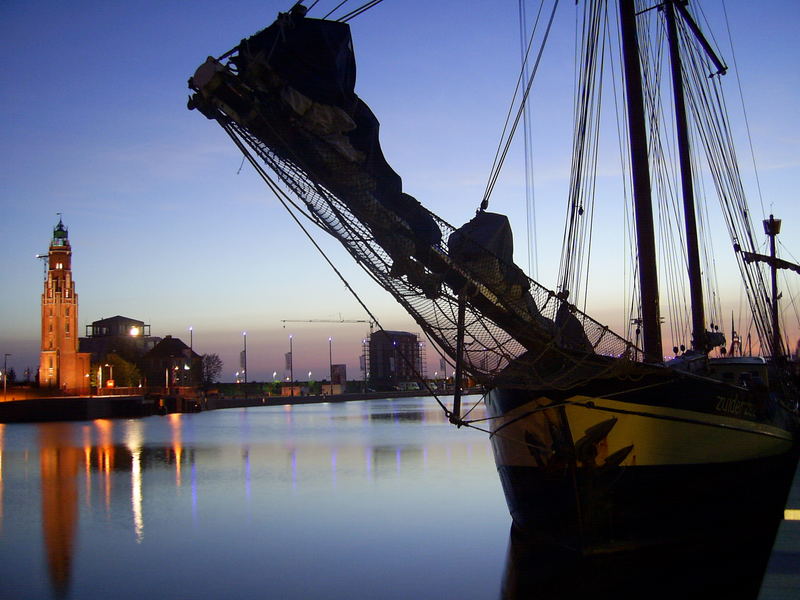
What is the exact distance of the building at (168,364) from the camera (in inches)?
4824

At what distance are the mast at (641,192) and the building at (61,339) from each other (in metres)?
92.1

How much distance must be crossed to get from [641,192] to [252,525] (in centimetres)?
1173

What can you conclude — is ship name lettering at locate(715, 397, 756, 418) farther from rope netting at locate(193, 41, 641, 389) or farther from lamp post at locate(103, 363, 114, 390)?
lamp post at locate(103, 363, 114, 390)

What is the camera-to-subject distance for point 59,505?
76.2ft

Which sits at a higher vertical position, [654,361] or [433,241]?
[433,241]

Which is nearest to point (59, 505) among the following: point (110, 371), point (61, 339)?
point (61, 339)

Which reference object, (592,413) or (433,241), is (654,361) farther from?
(433,241)

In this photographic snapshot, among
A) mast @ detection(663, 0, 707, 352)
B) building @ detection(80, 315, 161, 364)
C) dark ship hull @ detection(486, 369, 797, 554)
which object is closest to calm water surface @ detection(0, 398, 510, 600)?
dark ship hull @ detection(486, 369, 797, 554)

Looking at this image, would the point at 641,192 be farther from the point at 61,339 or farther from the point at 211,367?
the point at 211,367

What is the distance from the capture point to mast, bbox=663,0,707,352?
2028 cm

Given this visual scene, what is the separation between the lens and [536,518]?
42.1 feet

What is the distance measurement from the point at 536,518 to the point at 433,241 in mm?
5112

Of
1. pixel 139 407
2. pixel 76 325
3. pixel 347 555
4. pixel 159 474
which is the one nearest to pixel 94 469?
pixel 159 474

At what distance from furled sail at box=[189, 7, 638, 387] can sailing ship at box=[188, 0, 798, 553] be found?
2cm
